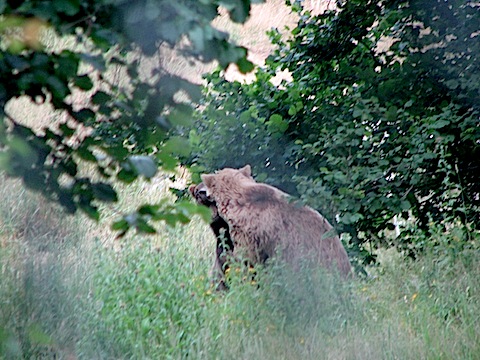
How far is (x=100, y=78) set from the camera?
203 cm

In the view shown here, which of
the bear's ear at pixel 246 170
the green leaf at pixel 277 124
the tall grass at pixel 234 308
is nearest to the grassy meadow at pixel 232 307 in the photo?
the tall grass at pixel 234 308

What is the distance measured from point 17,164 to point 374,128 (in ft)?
14.0

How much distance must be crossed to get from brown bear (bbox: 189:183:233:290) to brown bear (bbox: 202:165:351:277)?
0.06 meters

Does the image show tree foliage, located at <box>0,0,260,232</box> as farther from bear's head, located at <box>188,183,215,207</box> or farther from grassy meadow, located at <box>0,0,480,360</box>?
bear's head, located at <box>188,183,215,207</box>

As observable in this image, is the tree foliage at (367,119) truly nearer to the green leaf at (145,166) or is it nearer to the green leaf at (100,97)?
the green leaf at (100,97)

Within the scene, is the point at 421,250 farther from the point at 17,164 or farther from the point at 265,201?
the point at 17,164

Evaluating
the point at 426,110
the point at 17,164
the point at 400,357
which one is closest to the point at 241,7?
the point at 17,164

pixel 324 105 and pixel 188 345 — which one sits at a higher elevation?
pixel 324 105

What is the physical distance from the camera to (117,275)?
574cm

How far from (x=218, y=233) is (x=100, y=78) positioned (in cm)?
417

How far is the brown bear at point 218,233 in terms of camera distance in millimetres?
5789

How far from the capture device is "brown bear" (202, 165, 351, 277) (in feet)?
18.9

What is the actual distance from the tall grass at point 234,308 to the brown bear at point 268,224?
305 mm

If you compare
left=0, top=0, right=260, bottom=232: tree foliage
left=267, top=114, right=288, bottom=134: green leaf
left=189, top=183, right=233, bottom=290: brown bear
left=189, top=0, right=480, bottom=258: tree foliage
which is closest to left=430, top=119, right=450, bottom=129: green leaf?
left=189, top=0, right=480, bottom=258: tree foliage
